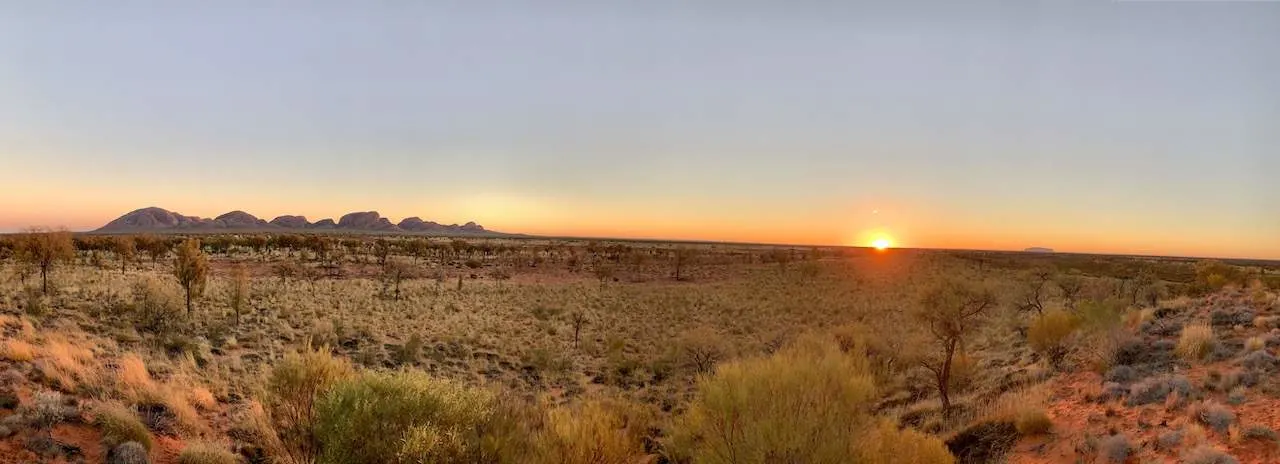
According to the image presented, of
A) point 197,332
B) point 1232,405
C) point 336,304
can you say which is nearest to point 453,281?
point 336,304

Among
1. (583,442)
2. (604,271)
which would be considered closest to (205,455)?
(583,442)

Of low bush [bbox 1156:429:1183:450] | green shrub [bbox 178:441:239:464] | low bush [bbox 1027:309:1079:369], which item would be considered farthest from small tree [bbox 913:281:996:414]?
green shrub [bbox 178:441:239:464]

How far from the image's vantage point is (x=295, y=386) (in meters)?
9.03

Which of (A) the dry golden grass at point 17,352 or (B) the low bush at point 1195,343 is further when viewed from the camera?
(B) the low bush at point 1195,343

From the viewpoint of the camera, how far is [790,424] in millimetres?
6945

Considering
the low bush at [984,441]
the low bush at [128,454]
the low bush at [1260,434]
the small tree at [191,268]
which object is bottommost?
the low bush at [984,441]

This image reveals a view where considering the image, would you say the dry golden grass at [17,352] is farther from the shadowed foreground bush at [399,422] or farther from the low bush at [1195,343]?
the low bush at [1195,343]

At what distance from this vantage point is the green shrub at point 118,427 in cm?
905

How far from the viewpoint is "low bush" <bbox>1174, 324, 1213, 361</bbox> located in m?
13.5

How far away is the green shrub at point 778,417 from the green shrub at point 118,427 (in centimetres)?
858

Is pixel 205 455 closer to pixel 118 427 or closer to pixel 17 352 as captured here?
pixel 118 427

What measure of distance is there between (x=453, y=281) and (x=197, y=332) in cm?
2283

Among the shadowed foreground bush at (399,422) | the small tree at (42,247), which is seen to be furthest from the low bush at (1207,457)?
the small tree at (42,247)

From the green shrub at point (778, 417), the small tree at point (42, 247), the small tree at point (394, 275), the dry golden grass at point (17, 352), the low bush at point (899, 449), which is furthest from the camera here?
the small tree at point (394, 275)
